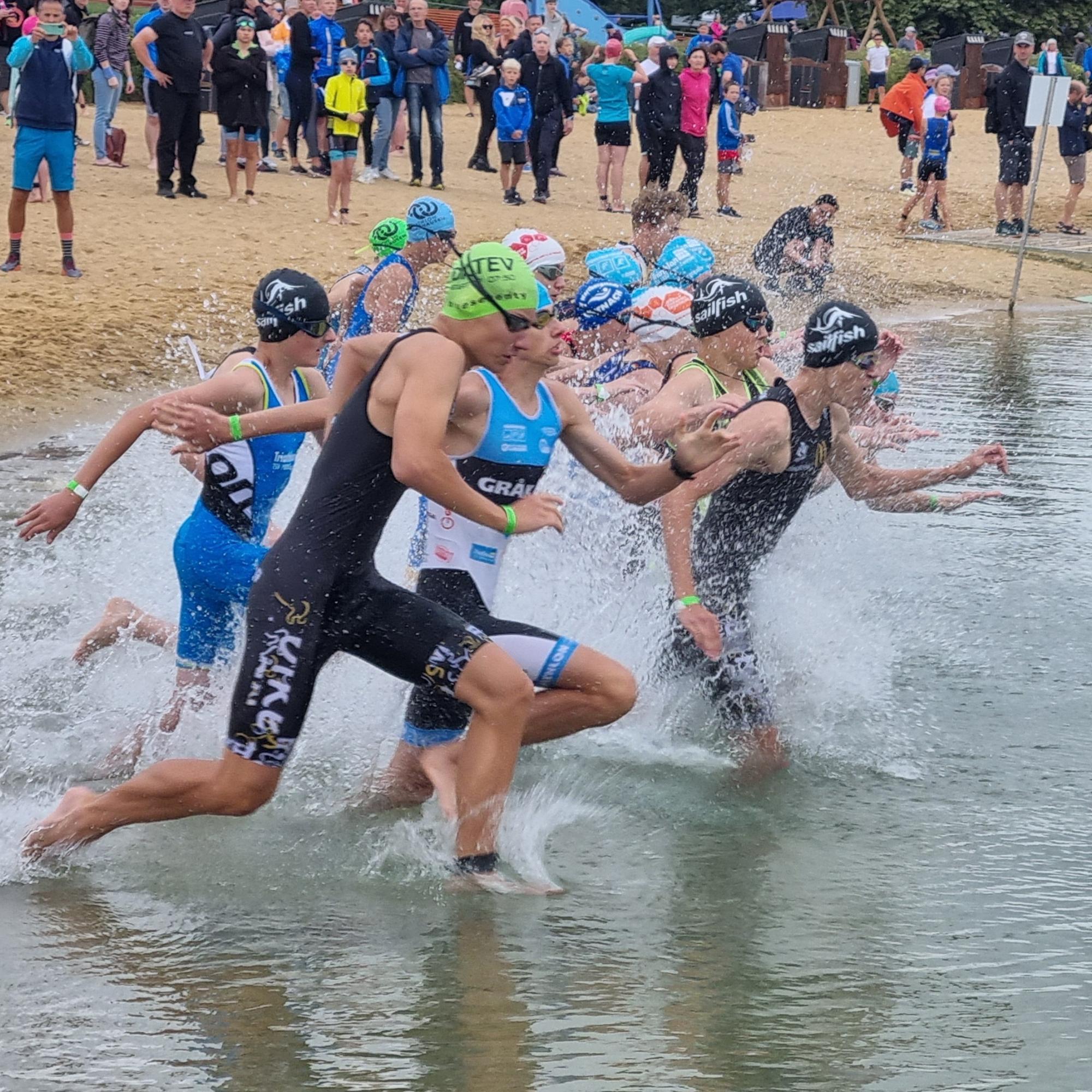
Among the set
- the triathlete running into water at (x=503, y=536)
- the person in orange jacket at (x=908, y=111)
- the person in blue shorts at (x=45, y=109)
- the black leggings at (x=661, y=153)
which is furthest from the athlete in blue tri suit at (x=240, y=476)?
the person in orange jacket at (x=908, y=111)

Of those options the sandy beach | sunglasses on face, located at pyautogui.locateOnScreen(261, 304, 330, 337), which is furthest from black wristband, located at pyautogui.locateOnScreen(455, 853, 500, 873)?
the sandy beach

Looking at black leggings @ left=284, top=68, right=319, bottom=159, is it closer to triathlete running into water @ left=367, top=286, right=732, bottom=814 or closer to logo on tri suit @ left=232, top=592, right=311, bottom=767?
triathlete running into water @ left=367, top=286, right=732, bottom=814

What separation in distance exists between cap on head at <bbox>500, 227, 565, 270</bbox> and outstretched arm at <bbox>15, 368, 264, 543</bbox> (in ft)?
8.19

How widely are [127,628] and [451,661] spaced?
2138mm

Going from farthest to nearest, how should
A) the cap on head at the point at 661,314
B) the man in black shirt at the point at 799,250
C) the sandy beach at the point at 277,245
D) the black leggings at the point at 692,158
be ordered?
the black leggings at the point at 692,158, the man in black shirt at the point at 799,250, the sandy beach at the point at 277,245, the cap on head at the point at 661,314

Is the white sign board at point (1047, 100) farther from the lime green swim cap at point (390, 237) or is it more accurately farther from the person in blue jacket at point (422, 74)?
the lime green swim cap at point (390, 237)

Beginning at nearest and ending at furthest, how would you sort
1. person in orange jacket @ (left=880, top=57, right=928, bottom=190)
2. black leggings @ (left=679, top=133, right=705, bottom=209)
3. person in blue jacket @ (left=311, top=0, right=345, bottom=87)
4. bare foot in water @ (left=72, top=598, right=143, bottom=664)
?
bare foot in water @ (left=72, top=598, right=143, bottom=664) < person in blue jacket @ (left=311, top=0, right=345, bottom=87) < black leggings @ (left=679, top=133, right=705, bottom=209) < person in orange jacket @ (left=880, top=57, right=928, bottom=190)

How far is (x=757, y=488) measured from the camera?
18.8ft

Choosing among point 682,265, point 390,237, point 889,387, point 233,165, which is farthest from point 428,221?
point 233,165

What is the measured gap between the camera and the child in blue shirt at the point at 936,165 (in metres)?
21.2

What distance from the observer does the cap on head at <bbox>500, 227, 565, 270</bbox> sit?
7750 millimetres

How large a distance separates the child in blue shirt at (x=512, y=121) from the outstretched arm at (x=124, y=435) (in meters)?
13.8

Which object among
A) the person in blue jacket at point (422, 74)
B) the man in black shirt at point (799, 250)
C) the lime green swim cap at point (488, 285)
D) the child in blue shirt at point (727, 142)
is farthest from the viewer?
the child in blue shirt at point (727, 142)

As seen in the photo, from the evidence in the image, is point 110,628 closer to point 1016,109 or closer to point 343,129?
point 343,129
